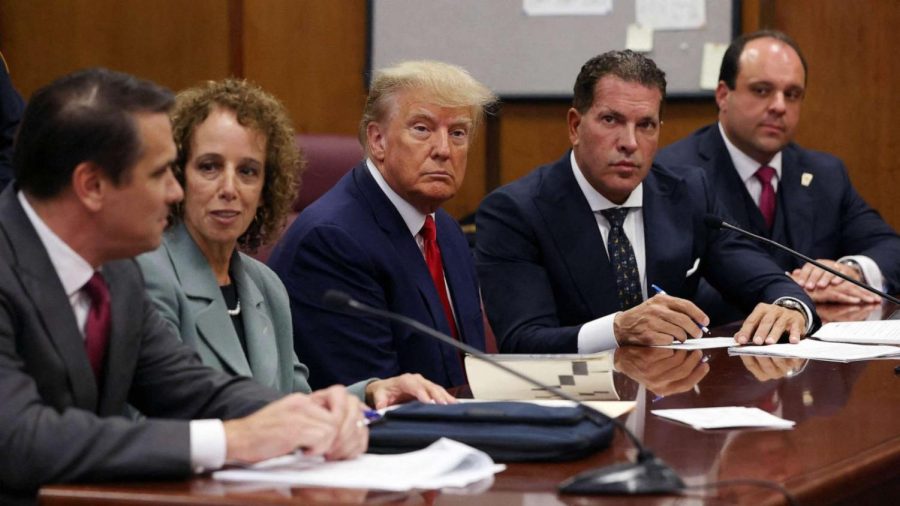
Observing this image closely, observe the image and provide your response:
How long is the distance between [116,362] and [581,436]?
67cm

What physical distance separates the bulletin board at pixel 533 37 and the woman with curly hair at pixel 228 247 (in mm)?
2872

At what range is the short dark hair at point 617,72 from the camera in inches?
138

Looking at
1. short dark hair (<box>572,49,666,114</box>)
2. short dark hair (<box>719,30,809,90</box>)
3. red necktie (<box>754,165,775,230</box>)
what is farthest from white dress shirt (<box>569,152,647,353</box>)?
short dark hair (<box>719,30,809,90</box>)

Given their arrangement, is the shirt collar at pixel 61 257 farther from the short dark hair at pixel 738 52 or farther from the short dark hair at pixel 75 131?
the short dark hair at pixel 738 52

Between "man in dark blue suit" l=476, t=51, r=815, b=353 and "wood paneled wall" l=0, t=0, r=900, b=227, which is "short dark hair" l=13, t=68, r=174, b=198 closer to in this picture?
"man in dark blue suit" l=476, t=51, r=815, b=353

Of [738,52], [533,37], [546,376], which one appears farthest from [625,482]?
[533,37]

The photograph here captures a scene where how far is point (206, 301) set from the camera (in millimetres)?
2510

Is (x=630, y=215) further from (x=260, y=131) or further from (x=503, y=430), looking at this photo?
(x=503, y=430)

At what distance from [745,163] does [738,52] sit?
448 millimetres

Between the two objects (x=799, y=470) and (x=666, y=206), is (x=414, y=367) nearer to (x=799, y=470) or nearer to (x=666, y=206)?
(x=666, y=206)

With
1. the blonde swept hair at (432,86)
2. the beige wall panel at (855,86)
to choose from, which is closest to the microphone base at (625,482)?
the blonde swept hair at (432,86)

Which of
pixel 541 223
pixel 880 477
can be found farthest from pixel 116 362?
pixel 541 223

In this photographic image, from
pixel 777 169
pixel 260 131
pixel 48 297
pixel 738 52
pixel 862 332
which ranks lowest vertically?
pixel 862 332

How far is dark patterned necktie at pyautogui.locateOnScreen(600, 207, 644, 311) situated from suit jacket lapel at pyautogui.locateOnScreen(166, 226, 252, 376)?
47.4 inches
